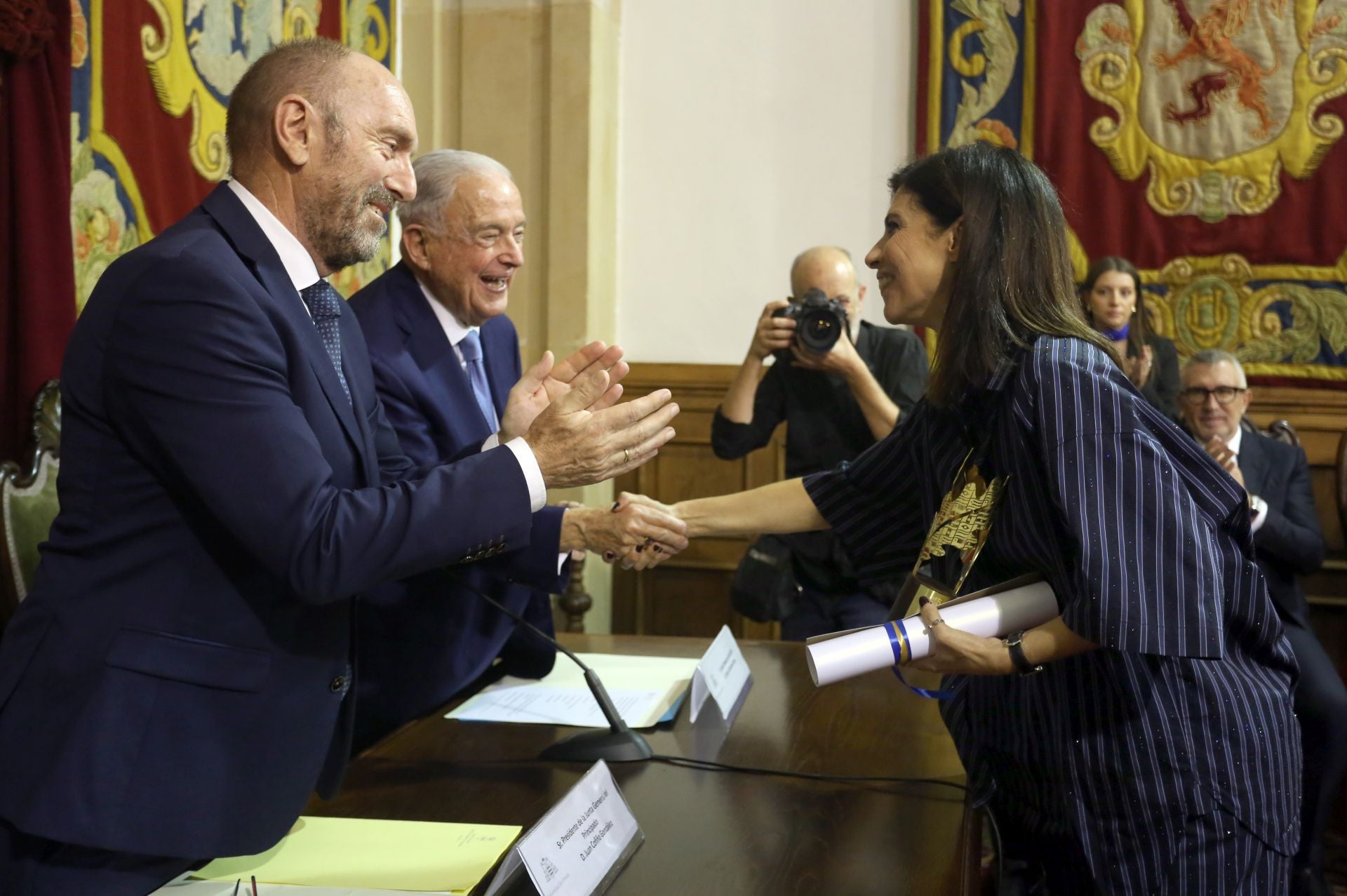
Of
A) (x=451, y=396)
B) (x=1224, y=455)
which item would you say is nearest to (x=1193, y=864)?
(x=451, y=396)

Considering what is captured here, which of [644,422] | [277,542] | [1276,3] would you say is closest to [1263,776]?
[644,422]

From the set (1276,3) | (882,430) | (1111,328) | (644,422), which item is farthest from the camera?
(1276,3)

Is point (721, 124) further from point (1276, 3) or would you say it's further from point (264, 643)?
point (264, 643)

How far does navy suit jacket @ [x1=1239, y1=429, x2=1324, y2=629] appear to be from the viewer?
3439mm

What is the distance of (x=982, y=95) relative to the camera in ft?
14.5

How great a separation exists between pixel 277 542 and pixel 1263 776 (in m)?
1.12

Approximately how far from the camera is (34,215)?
2482 mm

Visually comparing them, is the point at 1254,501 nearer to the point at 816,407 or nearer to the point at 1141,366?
the point at 1141,366

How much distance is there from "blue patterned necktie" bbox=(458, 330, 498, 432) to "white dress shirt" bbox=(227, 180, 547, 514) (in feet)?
3.00

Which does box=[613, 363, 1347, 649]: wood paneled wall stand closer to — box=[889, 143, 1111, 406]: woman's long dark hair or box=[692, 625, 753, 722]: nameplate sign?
box=[692, 625, 753, 722]: nameplate sign

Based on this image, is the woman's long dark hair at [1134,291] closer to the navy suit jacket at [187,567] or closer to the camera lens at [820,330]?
the camera lens at [820,330]

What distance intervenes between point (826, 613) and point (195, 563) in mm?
2046

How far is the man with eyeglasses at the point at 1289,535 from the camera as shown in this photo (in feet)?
10.4

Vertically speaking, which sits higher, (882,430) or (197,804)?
(882,430)
